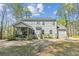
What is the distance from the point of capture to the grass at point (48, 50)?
116 inches

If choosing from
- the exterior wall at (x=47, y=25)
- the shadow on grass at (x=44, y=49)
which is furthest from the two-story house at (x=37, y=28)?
the shadow on grass at (x=44, y=49)

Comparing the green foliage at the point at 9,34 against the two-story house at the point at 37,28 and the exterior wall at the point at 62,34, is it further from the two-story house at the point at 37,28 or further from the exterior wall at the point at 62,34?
the exterior wall at the point at 62,34

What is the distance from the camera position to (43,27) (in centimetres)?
299

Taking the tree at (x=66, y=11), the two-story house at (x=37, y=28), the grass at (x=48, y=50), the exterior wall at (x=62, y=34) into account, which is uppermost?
the tree at (x=66, y=11)

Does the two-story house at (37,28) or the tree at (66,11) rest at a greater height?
the tree at (66,11)

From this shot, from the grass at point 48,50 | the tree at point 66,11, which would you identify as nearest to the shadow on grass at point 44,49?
the grass at point 48,50

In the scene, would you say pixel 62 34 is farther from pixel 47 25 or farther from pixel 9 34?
pixel 9 34

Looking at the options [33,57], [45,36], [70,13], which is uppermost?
[70,13]

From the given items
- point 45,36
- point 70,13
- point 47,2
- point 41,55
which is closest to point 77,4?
point 70,13

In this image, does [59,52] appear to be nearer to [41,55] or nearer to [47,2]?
[41,55]

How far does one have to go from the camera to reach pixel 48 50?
2941 millimetres

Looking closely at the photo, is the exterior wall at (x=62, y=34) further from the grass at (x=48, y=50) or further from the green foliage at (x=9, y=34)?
the green foliage at (x=9, y=34)

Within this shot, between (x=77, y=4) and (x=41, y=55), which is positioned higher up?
(x=77, y=4)

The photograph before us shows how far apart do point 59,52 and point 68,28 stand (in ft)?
1.02
